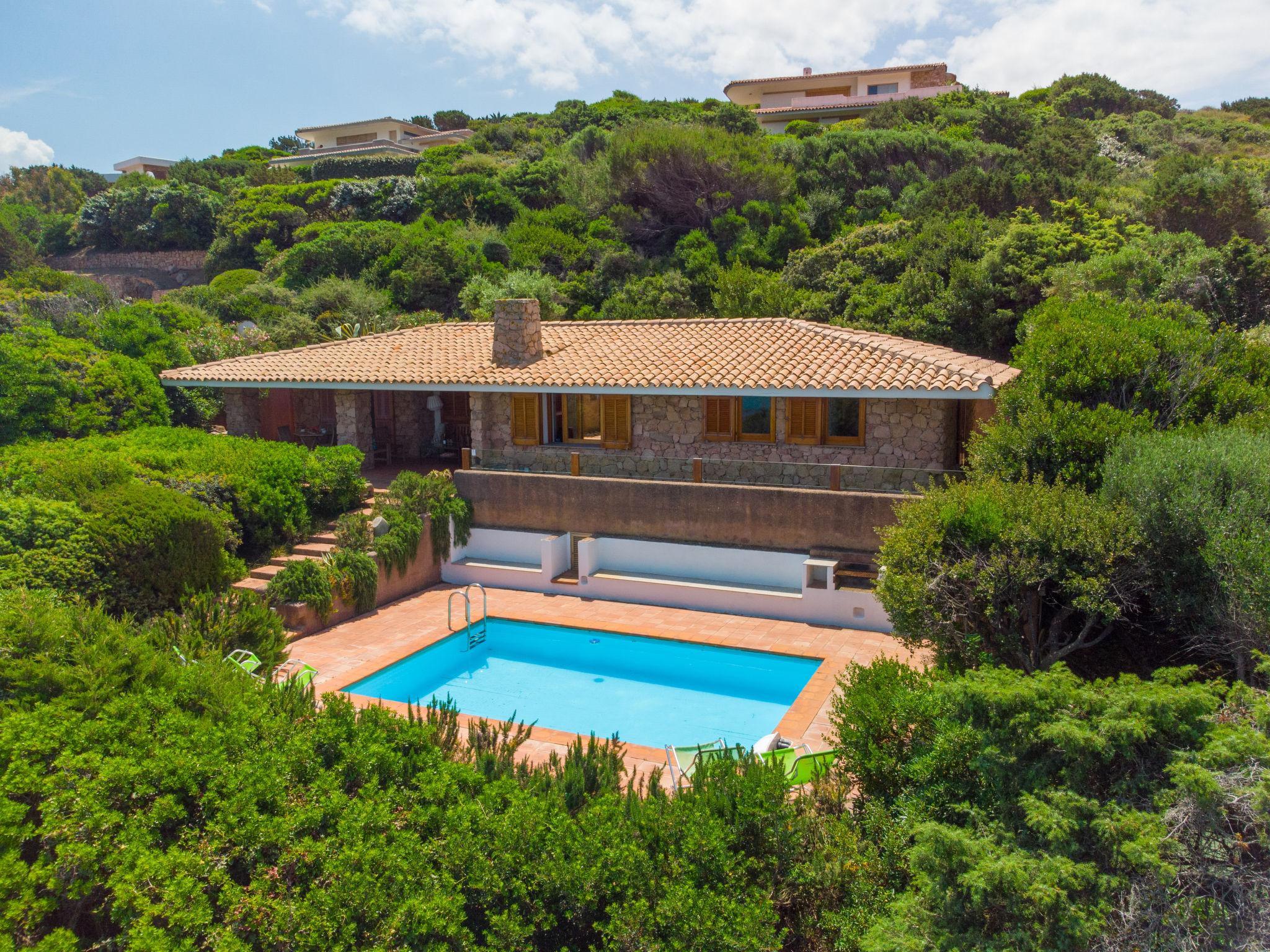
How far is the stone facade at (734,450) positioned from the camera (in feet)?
50.9

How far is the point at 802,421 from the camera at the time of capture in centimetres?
1697

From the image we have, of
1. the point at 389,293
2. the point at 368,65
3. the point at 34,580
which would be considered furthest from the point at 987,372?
the point at 389,293

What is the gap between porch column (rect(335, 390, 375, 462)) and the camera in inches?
781

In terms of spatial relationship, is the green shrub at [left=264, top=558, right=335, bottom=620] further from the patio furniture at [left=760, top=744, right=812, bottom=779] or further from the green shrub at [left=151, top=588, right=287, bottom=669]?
the patio furniture at [left=760, top=744, right=812, bottom=779]

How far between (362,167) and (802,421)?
4884 cm

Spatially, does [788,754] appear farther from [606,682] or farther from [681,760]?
[606,682]

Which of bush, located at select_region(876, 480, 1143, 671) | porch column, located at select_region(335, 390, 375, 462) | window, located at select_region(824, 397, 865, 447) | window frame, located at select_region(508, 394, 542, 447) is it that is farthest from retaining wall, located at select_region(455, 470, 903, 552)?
bush, located at select_region(876, 480, 1143, 671)

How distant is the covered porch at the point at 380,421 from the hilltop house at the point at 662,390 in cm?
12

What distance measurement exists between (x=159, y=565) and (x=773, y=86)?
184 feet

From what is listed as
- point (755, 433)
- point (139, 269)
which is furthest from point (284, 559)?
point (139, 269)

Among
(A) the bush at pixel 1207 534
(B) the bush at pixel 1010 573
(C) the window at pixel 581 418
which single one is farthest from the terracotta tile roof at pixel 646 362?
(A) the bush at pixel 1207 534

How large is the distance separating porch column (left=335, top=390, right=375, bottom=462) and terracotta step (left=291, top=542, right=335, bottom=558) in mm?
4551

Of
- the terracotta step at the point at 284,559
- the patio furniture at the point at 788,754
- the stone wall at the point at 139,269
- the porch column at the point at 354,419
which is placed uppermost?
the stone wall at the point at 139,269

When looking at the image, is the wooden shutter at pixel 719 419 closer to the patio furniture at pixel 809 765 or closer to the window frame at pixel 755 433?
the window frame at pixel 755 433
